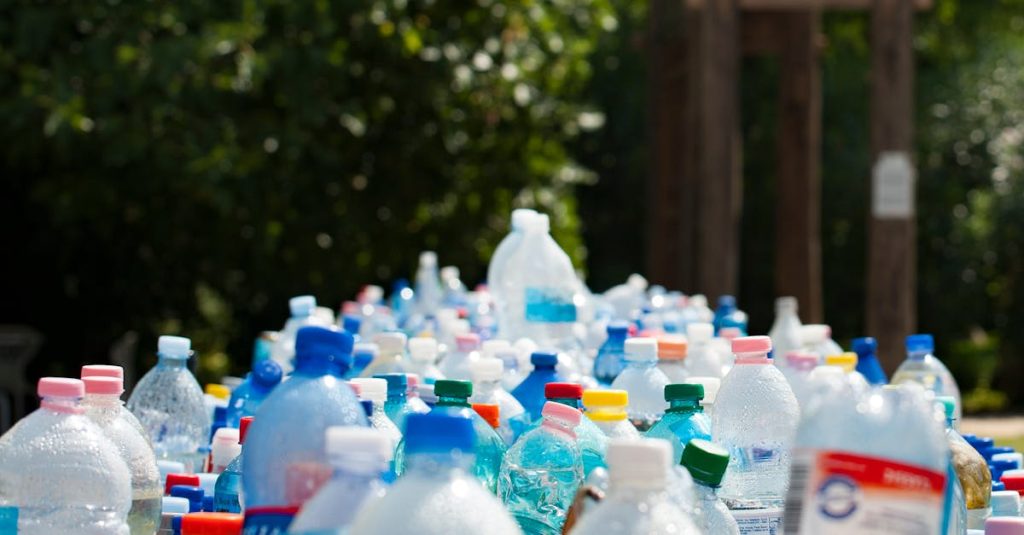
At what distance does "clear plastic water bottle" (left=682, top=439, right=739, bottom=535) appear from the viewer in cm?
241

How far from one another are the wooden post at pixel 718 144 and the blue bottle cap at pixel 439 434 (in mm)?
7686

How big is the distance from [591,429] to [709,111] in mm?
6945

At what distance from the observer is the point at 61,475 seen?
2320 millimetres

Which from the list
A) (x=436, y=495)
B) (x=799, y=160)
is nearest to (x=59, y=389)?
(x=436, y=495)

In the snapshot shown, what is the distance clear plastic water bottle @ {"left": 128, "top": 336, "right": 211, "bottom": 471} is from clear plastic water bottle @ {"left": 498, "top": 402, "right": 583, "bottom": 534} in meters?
1.22

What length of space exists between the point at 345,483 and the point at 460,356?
2.24m

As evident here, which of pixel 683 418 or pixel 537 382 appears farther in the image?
pixel 537 382

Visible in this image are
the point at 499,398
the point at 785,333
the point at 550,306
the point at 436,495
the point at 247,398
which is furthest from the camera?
the point at 785,333

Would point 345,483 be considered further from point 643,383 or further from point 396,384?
point 643,383

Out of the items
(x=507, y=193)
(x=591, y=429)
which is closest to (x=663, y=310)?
(x=591, y=429)

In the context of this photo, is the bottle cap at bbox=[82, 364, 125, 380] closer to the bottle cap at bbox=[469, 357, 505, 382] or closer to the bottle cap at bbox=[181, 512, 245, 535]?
the bottle cap at bbox=[181, 512, 245, 535]

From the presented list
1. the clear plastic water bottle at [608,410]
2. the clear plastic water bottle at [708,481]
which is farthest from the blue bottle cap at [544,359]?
the clear plastic water bottle at [708,481]

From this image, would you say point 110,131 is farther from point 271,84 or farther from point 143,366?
point 143,366

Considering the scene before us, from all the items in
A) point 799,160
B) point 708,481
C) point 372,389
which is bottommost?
Result: point 708,481
